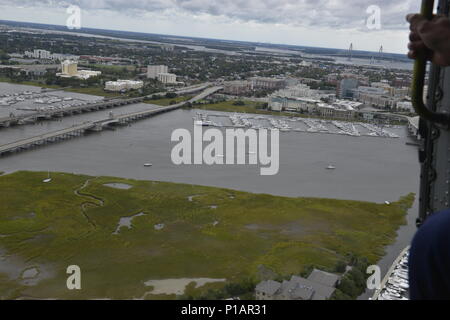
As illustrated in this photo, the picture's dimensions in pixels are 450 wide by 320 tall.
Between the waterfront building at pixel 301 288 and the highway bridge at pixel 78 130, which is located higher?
the highway bridge at pixel 78 130

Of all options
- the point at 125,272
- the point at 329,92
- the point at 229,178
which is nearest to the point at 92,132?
the point at 229,178

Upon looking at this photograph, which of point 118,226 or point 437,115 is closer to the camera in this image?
point 437,115

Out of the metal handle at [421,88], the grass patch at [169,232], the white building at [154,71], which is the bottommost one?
the grass patch at [169,232]

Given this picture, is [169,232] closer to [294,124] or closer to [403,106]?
[294,124]

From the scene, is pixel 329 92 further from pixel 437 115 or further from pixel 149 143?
pixel 437 115

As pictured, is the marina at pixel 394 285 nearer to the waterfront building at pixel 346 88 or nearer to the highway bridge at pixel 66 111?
the highway bridge at pixel 66 111

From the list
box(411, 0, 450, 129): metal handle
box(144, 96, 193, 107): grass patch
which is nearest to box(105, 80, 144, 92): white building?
box(144, 96, 193, 107): grass patch

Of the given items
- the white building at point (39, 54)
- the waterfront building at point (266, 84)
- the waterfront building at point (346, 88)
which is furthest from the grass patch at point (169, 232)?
the white building at point (39, 54)
